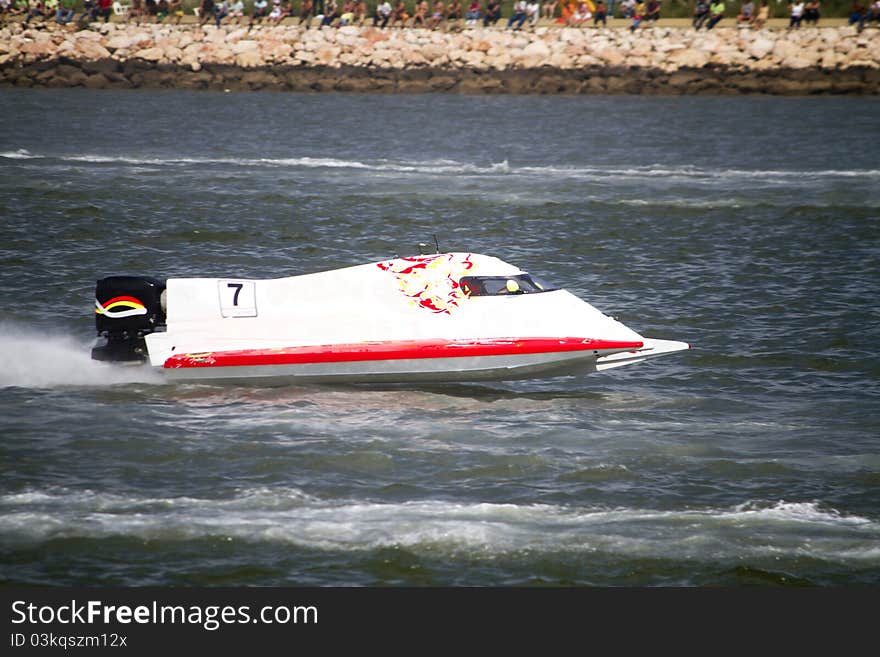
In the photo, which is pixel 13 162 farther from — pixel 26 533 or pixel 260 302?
pixel 26 533

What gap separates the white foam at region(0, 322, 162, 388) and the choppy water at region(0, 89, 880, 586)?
48 millimetres

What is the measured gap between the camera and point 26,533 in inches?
431

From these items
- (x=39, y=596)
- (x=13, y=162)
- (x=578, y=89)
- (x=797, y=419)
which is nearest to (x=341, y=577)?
(x=39, y=596)

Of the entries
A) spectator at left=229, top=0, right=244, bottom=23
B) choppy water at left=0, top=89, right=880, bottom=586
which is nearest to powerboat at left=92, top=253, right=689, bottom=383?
choppy water at left=0, top=89, right=880, bottom=586

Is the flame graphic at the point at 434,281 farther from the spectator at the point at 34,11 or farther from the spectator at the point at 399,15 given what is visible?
the spectator at the point at 34,11

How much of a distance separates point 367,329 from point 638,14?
4284cm

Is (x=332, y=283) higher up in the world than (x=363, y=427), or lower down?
higher up

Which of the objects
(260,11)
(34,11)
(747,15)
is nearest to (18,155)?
(260,11)

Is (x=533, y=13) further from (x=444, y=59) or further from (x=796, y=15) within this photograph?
(x=796, y=15)

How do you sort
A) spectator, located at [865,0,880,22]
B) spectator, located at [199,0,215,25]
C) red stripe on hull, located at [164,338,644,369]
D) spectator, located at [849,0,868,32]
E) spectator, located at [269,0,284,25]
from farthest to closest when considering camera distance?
spectator, located at [199,0,215,25] → spectator, located at [269,0,284,25] → spectator, located at [865,0,880,22] → spectator, located at [849,0,868,32] → red stripe on hull, located at [164,338,644,369]

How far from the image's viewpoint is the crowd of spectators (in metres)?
53.3

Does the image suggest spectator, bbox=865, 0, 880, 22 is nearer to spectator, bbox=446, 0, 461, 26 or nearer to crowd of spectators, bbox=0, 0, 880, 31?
crowd of spectators, bbox=0, 0, 880, 31

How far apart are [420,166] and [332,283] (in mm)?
20859

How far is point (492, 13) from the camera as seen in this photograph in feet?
180
